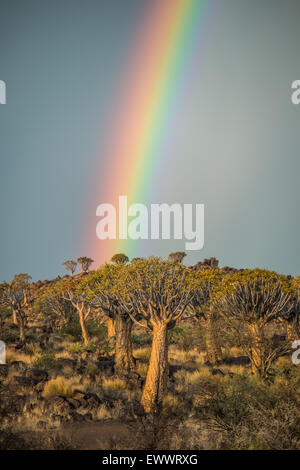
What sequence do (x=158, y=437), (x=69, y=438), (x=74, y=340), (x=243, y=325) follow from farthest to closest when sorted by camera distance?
(x=74, y=340) < (x=243, y=325) < (x=69, y=438) < (x=158, y=437)

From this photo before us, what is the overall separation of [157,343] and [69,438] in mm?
4417

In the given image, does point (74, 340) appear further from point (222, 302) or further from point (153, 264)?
point (153, 264)

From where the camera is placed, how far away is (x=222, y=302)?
54.5ft

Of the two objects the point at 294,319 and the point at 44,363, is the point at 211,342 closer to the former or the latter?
the point at 294,319

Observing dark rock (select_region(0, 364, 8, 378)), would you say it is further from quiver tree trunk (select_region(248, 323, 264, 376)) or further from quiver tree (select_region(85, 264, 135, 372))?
quiver tree trunk (select_region(248, 323, 264, 376))

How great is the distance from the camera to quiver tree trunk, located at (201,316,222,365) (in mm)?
18625

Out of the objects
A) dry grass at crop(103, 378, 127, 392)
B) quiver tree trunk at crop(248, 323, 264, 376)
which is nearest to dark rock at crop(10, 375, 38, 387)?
dry grass at crop(103, 378, 127, 392)

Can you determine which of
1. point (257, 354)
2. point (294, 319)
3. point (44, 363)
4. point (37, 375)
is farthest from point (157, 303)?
point (294, 319)

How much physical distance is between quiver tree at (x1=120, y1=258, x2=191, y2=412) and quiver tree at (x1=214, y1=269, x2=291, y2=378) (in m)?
4.26

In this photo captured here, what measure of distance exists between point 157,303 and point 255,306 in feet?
22.7

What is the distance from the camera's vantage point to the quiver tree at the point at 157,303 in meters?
10.5

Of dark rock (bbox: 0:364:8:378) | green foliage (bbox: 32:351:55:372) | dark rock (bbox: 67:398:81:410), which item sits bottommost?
green foliage (bbox: 32:351:55:372)

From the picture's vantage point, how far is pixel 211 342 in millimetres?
18844
